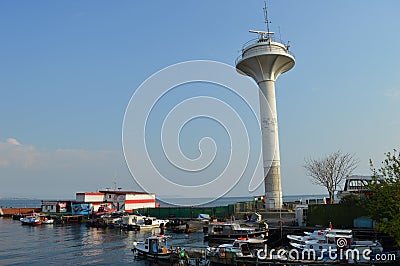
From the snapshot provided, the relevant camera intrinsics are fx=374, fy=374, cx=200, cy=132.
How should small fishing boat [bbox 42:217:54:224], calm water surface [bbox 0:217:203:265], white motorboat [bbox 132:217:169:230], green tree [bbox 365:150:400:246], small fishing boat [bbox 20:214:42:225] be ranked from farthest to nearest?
small fishing boat [bbox 42:217:54:224] → small fishing boat [bbox 20:214:42:225] → white motorboat [bbox 132:217:169:230] → calm water surface [bbox 0:217:203:265] → green tree [bbox 365:150:400:246]

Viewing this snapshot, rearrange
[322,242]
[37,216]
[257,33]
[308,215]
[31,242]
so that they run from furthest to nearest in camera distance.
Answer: [37,216]
[257,33]
[31,242]
[308,215]
[322,242]

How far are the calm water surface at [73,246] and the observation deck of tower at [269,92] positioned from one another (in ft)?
42.2

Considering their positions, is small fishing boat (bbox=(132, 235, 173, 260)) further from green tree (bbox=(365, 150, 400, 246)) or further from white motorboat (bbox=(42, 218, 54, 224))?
white motorboat (bbox=(42, 218, 54, 224))

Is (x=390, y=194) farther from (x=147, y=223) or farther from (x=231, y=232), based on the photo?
(x=147, y=223)

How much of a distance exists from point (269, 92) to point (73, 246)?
34303 mm

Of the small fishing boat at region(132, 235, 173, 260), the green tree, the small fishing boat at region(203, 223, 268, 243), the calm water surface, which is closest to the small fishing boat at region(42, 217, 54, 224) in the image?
the calm water surface

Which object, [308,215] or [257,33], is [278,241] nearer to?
[308,215]

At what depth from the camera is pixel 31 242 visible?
4922 cm

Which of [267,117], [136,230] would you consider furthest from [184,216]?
[267,117]

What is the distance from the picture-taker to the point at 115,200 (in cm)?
8388

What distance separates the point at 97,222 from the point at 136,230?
37.6 feet

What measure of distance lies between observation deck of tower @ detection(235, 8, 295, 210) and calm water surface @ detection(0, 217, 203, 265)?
12.9m

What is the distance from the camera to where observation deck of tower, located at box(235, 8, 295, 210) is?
54500 mm

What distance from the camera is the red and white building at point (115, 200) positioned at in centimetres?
8219
